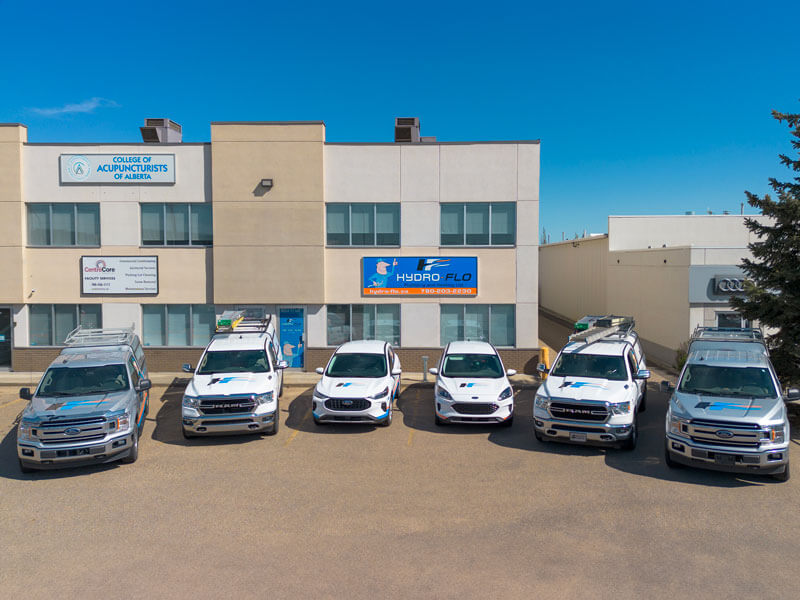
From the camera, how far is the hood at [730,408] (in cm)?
958

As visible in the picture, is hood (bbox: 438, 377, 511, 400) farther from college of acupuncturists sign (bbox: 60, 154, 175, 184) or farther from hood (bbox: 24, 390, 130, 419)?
college of acupuncturists sign (bbox: 60, 154, 175, 184)

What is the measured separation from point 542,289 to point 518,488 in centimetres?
3842

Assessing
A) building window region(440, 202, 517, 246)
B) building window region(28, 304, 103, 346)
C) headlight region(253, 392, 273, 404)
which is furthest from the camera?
building window region(28, 304, 103, 346)

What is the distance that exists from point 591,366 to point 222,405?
7.68 m

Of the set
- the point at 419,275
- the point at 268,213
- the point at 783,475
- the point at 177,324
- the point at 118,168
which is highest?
the point at 118,168

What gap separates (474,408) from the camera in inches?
489

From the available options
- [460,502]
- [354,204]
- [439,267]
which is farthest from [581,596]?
[354,204]

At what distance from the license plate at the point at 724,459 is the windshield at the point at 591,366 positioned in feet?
9.24

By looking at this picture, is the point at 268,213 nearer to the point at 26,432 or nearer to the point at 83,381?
the point at 83,381

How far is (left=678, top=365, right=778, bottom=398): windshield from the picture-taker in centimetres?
1053

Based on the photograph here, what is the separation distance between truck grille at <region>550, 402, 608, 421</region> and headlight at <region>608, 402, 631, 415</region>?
0.47 ft

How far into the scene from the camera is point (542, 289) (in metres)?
46.5

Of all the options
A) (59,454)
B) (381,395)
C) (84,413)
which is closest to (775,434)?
(381,395)

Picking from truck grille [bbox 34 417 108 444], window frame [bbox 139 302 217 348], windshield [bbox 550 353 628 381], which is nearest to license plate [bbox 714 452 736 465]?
windshield [bbox 550 353 628 381]
